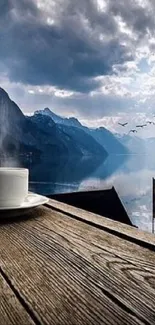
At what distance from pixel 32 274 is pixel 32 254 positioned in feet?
0.46

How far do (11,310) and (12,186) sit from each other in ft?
2.15

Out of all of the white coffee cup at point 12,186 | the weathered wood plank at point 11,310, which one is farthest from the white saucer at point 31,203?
the weathered wood plank at point 11,310

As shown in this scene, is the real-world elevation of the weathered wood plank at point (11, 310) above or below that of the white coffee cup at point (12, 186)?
below

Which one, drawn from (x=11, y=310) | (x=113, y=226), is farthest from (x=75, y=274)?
(x=113, y=226)

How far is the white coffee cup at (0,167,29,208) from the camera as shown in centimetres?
120

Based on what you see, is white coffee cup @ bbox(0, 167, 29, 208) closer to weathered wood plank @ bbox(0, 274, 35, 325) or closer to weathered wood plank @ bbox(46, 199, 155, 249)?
weathered wood plank @ bbox(46, 199, 155, 249)

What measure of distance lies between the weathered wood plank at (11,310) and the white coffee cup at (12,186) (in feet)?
1.83

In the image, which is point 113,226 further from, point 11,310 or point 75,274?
point 11,310

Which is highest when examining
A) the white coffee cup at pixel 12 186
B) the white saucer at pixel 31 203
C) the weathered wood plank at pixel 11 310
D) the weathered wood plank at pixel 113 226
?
the white coffee cup at pixel 12 186

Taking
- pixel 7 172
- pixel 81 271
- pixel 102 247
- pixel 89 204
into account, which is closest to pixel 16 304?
pixel 81 271

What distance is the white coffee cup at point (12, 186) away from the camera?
1.20 metres

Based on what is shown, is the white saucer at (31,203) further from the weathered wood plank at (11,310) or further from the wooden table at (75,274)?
the weathered wood plank at (11,310)

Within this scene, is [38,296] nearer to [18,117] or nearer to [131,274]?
[131,274]

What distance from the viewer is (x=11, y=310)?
0.60 m
